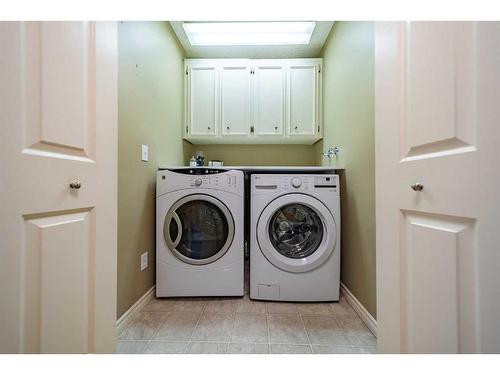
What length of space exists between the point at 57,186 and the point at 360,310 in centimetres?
167

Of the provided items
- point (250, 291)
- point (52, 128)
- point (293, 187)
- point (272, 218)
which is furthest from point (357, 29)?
point (250, 291)

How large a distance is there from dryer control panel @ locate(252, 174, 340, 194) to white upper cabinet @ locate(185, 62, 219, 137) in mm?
1002

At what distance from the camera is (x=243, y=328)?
1263 millimetres

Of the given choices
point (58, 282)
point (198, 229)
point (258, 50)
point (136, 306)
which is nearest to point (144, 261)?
point (136, 306)

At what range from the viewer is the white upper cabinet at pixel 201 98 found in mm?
2262

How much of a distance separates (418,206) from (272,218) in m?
1.07

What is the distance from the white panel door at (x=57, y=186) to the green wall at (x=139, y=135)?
559mm

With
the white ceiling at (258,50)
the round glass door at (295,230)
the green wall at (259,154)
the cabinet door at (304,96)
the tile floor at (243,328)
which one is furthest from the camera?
the green wall at (259,154)

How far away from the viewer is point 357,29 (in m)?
1.48

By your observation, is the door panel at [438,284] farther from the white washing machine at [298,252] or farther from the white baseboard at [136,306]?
the white baseboard at [136,306]

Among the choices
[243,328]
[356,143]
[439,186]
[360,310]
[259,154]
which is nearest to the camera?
[439,186]

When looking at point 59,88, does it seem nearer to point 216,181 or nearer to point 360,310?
point 216,181

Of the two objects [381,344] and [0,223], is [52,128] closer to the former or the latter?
[0,223]

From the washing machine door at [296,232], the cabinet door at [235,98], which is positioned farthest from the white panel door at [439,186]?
the cabinet door at [235,98]
